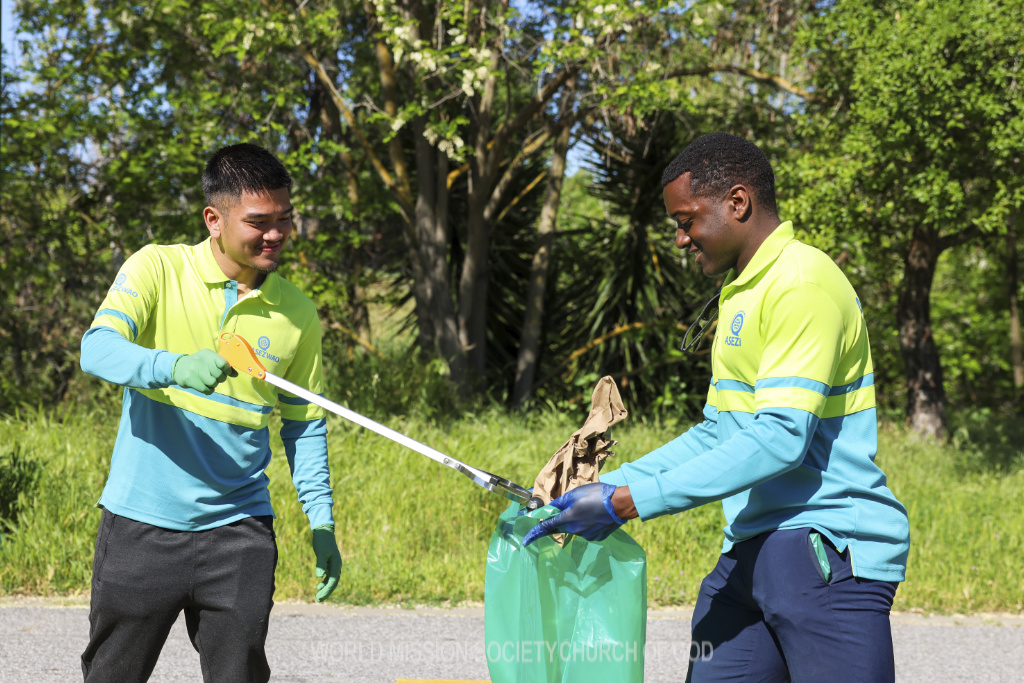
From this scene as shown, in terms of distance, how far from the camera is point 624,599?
7.39 feet

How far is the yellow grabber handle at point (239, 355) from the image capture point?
2.35 meters

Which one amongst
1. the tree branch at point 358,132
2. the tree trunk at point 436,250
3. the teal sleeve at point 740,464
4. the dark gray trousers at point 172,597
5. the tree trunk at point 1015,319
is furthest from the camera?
the tree trunk at point 1015,319

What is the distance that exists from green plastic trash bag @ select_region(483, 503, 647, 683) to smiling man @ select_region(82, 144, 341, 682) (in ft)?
1.83

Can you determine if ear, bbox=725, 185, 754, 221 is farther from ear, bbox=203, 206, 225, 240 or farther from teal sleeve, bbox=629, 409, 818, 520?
ear, bbox=203, 206, 225, 240

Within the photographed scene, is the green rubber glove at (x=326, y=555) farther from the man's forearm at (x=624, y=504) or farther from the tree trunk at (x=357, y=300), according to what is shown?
the tree trunk at (x=357, y=300)

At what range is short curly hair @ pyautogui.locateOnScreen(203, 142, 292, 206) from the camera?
246 centimetres

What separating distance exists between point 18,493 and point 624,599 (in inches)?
189

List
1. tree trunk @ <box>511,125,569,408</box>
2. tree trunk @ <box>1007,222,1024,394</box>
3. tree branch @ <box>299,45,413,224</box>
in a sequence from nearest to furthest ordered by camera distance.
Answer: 1. tree branch @ <box>299,45,413,224</box>
2. tree trunk @ <box>511,125,569,408</box>
3. tree trunk @ <box>1007,222,1024,394</box>

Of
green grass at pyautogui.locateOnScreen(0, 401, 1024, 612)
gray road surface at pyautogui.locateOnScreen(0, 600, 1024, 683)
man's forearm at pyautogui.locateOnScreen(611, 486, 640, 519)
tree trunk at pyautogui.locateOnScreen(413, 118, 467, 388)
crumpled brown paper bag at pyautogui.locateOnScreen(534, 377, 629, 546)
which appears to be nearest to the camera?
man's forearm at pyautogui.locateOnScreen(611, 486, 640, 519)

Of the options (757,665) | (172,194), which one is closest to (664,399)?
(172,194)

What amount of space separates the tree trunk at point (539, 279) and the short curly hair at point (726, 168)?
8.65 metres

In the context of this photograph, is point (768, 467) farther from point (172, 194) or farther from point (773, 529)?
point (172, 194)

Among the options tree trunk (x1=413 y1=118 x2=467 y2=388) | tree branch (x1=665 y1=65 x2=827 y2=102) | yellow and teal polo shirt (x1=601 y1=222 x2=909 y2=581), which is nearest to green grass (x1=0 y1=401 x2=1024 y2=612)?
tree trunk (x1=413 y1=118 x2=467 y2=388)

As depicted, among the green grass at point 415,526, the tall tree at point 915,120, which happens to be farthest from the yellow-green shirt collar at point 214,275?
the tall tree at point 915,120
